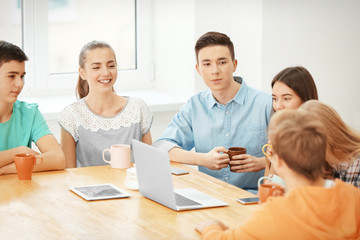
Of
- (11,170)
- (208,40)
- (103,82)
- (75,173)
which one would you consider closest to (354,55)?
(208,40)

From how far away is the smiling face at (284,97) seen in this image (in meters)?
2.57

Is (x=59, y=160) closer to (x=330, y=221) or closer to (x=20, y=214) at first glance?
(x=20, y=214)

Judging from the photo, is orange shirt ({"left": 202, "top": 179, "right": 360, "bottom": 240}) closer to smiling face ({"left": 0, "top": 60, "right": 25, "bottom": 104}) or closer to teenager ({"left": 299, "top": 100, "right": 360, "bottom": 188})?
teenager ({"left": 299, "top": 100, "right": 360, "bottom": 188})

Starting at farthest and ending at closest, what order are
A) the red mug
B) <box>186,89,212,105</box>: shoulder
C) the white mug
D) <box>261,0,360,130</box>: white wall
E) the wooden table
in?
<box>261,0,360,130</box>: white wall
<box>186,89,212,105</box>: shoulder
the white mug
the red mug
the wooden table

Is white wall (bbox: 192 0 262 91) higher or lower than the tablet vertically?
higher

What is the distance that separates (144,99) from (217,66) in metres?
1.20

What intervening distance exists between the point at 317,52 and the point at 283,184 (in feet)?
6.00

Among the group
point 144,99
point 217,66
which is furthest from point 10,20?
point 217,66

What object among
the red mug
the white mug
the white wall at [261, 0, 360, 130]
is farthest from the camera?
the white wall at [261, 0, 360, 130]

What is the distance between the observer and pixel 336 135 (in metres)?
1.99

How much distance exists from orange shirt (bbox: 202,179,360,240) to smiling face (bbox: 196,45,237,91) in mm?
1381

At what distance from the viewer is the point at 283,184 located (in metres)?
1.99

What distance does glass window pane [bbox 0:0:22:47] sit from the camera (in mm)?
3773

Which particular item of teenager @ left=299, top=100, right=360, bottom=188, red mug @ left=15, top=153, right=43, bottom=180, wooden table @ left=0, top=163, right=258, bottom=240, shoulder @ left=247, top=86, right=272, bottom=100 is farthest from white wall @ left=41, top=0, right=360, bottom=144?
teenager @ left=299, top=100, right=360, bottom=188
